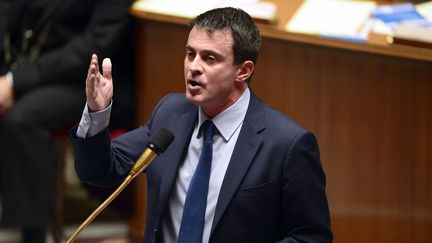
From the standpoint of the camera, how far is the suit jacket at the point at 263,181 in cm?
161

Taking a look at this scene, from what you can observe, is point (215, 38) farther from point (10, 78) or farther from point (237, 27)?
point (10, 78)

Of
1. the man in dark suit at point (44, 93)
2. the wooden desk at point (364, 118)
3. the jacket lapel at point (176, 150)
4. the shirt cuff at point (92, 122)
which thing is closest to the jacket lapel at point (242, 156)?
the jacket lapel at point (176, 150)

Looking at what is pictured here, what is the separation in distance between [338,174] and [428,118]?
11.2 inches

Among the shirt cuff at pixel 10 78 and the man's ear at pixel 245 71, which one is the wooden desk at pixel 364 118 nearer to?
the man's ear at pixel 245 71

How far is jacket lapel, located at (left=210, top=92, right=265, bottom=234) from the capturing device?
164cm

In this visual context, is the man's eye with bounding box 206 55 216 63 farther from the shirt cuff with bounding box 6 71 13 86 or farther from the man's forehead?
the shirt cuff with bounding box 6 71 13 86

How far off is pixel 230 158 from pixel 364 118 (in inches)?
27.8

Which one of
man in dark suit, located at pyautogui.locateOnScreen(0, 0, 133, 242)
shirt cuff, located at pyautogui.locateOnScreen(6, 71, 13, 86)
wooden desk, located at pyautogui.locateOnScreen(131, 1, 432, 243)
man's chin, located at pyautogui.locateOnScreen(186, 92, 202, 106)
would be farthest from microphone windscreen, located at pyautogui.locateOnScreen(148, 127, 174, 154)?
shirt cuff, located at pyautogui.locateOnScreen(6, 71, 13, 86)

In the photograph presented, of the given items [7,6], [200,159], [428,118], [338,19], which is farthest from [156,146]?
[7,6]

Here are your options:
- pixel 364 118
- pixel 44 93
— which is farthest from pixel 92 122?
pixel 44 93

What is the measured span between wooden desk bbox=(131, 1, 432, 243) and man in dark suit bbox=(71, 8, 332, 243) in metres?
0.61

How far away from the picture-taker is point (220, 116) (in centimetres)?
169

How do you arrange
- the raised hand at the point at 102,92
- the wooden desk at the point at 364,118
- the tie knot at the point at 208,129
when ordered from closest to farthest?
the raised hand at the point at 102,92 → the tie knot at the point at 208,129 → the wooden desk at the point at 364,118

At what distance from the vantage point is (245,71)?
167 centimetres
